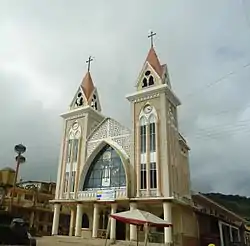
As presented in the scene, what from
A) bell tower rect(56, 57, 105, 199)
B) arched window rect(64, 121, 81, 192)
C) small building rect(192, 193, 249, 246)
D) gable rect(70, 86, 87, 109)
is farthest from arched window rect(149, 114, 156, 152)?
gable rect(70, 86, 87, 109)

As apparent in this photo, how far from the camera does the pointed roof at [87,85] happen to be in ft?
113

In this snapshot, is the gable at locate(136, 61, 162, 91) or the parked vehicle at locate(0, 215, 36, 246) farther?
the gable at locate(136, 61, 162, 91)

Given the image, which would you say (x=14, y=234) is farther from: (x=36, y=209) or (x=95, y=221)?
(x=36, y=209)

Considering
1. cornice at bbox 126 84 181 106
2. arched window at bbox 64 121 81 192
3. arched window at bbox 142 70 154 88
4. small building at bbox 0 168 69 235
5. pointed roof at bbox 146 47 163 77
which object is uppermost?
pointed roof at bbox 146 47 163 77

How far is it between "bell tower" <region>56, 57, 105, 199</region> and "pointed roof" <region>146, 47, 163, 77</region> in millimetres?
8090

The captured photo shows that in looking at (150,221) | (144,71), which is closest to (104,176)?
(144,71)

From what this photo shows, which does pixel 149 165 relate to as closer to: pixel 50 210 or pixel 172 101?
pixel 172 101

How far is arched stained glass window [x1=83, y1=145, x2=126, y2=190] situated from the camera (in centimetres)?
2724

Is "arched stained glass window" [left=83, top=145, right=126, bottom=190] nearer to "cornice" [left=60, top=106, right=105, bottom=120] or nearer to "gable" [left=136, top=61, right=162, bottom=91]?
Answer: "cornice" [left=60, top=106, right=105, bottom=120]

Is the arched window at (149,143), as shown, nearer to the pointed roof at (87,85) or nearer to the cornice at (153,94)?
the cornice at (153,94)

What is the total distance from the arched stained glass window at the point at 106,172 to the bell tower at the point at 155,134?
2006 millimetres

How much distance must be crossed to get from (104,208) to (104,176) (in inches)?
122

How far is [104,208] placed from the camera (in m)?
28.7

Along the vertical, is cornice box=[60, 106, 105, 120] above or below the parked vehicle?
above
